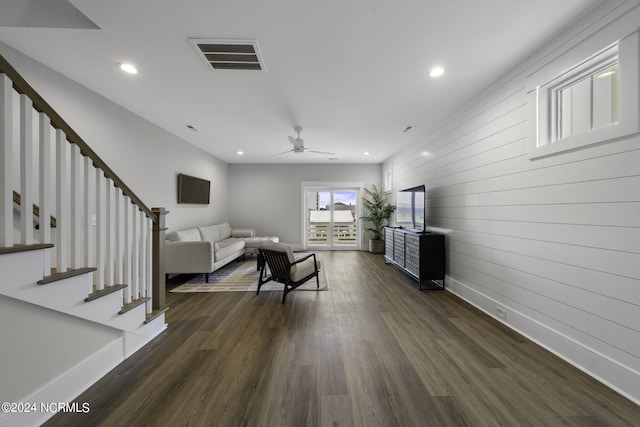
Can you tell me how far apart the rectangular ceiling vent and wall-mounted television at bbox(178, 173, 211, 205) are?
2997 millimetres

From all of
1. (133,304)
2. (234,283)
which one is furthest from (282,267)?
(133,304)

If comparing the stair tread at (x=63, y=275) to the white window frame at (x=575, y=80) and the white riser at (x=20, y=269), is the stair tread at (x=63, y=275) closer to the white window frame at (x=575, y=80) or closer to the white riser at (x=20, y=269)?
the white riser at (x=20, y=269)

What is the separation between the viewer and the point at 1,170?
119cm

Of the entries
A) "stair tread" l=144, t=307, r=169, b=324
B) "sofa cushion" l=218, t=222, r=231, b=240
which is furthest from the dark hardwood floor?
"sofa cushion" l=218, t=222, r=231, b=240

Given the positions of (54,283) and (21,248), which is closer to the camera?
(21,248)

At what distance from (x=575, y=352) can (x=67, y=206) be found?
4.08 metres

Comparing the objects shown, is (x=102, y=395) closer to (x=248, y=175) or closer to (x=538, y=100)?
(x=538, y=100)

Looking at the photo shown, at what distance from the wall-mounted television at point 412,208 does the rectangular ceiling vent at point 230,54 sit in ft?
9.59

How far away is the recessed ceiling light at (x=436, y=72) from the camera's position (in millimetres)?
2336

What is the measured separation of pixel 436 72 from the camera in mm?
2387

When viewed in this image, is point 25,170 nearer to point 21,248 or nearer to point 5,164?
point 5,164

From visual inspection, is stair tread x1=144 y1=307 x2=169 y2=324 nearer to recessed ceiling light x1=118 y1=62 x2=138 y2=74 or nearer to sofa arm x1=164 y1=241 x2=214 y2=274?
sofa arm x1=164 y1=241 x2=214 y2=274

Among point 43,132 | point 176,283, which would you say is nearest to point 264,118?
point 43,132

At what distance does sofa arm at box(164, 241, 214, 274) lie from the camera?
3834 millimetres
